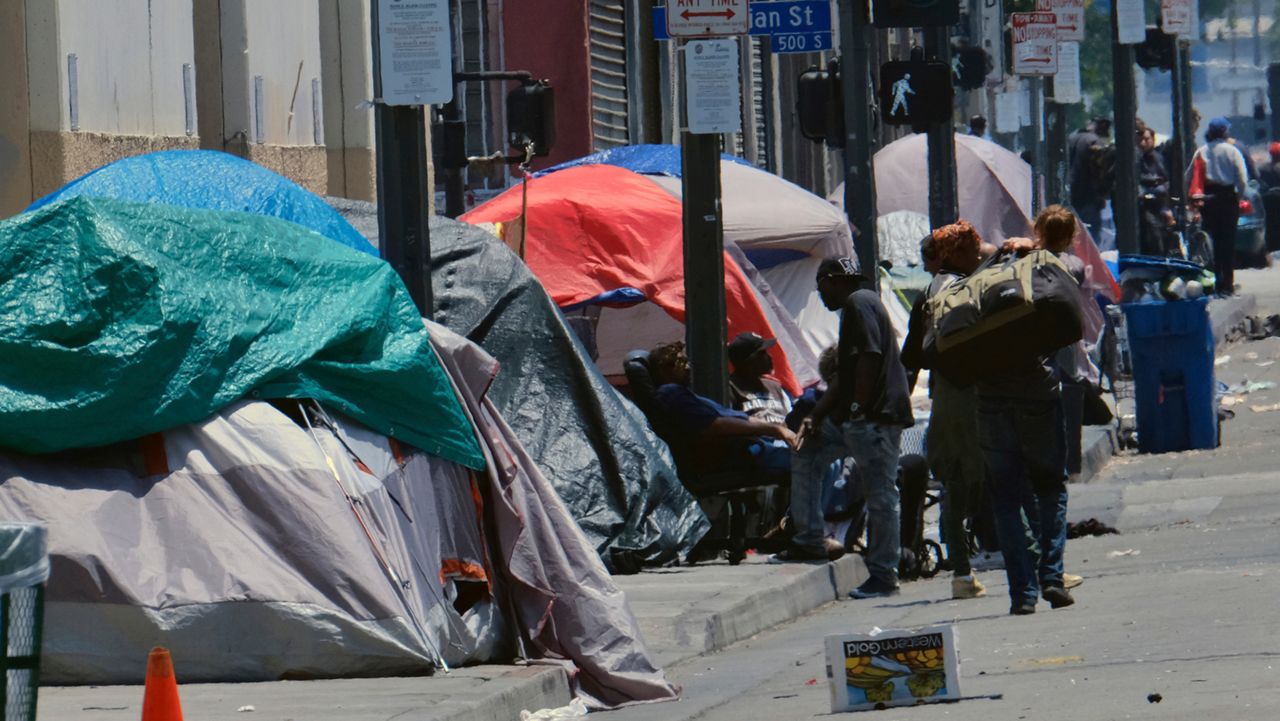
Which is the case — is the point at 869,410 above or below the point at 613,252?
below

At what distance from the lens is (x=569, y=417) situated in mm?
13648

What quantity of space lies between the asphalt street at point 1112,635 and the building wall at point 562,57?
34.2 feet

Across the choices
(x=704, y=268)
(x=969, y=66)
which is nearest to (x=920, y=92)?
(x=704, y=268)

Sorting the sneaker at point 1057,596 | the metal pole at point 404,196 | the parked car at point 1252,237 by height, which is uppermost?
the metal pole at point 404,196

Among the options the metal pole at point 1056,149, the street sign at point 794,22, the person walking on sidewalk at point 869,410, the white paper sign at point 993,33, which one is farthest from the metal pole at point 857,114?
the metal pole at point 1056,149

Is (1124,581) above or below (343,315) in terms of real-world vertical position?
below

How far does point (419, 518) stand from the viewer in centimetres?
1023

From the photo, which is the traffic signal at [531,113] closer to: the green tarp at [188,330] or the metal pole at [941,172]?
the metal pole at [941,172]

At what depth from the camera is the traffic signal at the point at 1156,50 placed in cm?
3222

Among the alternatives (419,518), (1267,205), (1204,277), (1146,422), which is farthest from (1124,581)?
(1267,205)

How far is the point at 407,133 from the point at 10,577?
6.70m

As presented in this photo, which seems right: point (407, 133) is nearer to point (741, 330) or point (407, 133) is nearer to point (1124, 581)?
point (1124, 581)

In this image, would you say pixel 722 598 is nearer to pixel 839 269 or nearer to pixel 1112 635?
pixel 839 269

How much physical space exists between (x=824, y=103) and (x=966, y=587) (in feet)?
20.7
